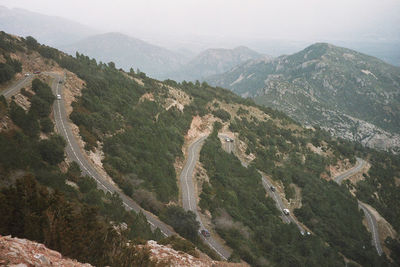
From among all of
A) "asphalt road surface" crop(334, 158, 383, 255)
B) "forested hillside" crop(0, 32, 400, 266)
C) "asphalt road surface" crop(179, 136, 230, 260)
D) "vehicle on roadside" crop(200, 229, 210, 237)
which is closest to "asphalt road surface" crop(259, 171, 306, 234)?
"forested hillside" crop(0, 32, 400, 266)

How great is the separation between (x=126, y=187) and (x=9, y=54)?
3767 centimetres

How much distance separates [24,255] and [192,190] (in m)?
37.6

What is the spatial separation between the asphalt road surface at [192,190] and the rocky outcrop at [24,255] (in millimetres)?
23747

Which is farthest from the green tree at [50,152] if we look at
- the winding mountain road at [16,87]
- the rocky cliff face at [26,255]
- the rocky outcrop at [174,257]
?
the rocky cliff face at [26,255]

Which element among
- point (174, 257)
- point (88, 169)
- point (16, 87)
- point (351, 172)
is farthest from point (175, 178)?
point (351, 172)

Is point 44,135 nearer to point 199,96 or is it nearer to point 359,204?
point 199,96

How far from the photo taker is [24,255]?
9.25 metres

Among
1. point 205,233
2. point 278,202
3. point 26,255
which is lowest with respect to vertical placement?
point 278,202

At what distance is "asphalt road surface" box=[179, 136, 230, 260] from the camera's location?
3240 cm

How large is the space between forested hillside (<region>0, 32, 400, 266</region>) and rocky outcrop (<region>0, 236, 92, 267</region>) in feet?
6.84

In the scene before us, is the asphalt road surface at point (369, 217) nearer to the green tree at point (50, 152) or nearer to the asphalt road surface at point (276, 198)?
the asphalt road surface at point (276, 198)

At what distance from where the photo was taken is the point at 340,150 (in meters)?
107

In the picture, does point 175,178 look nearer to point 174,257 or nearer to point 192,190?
point 192,190

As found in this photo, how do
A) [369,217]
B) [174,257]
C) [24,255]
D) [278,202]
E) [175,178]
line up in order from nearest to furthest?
[24,255] < [174,257] < [175,178] < [278,202] < [369,217]
